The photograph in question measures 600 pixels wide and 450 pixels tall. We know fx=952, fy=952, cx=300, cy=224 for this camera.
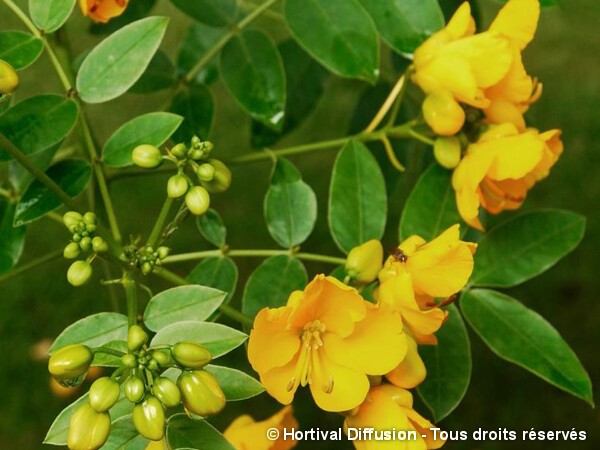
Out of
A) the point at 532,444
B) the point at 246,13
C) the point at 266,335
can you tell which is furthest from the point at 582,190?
the point at 266,335

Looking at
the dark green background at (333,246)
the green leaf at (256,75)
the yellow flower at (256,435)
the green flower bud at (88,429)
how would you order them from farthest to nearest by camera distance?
the dark green background at (333,246) → the green leaf at (256,75) → the yellow flower at (256,435) → the green flower bud at (88,429)

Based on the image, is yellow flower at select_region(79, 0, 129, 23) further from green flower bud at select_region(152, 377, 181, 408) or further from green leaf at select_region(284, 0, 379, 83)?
green flower bud at select_region(152, 377, 181, 408)

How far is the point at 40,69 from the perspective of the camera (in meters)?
3.04

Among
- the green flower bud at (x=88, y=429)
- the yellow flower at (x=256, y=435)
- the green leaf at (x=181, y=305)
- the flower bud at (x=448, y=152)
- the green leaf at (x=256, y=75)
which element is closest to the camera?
the green flower bud at (x=88, y=429)

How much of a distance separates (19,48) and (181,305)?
0.36 meters

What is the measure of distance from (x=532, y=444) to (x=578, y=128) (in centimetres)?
102

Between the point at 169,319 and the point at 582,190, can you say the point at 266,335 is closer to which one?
the point at 169,319

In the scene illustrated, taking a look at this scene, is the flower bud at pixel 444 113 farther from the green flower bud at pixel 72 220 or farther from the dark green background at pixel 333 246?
the dark green background at pixel 333 246

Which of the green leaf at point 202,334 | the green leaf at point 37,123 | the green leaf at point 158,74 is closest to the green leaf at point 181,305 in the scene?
the green leaf at point 202,334

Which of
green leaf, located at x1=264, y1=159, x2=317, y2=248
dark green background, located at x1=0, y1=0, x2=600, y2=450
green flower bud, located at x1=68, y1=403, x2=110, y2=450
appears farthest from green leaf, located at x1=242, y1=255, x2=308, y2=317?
dark green background, located at x1=0, y1=0, x2=600, y2=450

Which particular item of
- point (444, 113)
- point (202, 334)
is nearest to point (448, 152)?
point (444, 113)

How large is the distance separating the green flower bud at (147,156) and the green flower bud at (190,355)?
0.23 m

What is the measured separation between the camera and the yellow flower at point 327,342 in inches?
34.9

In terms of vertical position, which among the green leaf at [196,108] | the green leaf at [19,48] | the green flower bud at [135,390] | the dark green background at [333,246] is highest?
the green leaf at [19,48]
